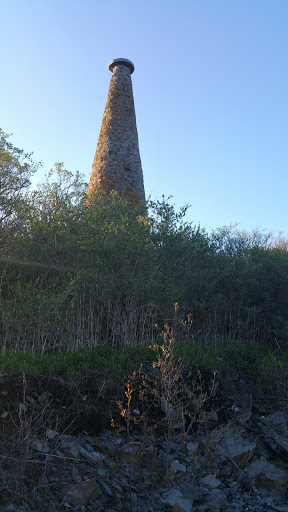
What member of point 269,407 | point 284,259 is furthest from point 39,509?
point 284,259

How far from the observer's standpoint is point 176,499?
3.72 m

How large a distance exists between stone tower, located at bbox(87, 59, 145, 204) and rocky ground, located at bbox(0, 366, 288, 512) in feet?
30.0

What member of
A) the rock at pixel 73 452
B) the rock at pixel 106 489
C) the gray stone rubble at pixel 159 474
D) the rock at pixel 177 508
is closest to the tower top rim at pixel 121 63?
the gray stone rubble at pixel 159 474

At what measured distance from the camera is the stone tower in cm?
1340

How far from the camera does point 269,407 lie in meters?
6.26

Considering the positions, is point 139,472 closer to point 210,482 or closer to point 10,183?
point 210,482

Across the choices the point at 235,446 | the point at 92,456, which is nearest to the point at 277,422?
the point at 235,446

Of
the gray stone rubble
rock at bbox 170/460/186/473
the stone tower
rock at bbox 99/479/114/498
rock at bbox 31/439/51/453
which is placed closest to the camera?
the gray stone rubble

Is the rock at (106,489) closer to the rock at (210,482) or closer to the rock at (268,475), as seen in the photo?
the rock at (210,482)

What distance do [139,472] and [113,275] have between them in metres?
4.06

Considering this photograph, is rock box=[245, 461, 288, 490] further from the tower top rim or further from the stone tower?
the tower top rim

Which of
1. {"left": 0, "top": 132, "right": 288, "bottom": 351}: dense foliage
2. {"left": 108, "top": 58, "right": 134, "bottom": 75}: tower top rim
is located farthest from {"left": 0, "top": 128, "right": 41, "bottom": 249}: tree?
{"left": 108, "top": 58, "right": 134, "bottom": 75}: tower top rim

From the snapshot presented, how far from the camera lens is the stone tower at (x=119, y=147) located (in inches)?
527

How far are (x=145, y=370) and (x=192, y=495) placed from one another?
220cm
